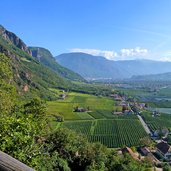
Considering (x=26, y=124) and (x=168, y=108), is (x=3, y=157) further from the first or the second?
(x=168, y=108)

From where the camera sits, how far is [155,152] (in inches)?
2140

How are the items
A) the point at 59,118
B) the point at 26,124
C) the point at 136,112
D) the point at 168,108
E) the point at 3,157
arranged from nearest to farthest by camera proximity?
→ the point at 3,157
the point at 26,124
the point at 59,118
the point at 136,112
the point at 168,108

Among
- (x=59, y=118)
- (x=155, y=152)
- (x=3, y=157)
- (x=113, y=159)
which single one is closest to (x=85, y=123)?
(x=59, y=118)

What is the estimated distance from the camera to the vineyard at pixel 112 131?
62.2 meters

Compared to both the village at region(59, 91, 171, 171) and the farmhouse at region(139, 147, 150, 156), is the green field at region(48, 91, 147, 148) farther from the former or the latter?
the farmhouse at region(139, 147, 150, 156)

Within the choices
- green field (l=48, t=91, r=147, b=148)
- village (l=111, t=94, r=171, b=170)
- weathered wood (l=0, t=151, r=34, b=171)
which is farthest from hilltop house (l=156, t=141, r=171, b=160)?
weathered wood (l=0, t=151, r=34, b=171)

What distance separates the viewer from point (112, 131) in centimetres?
7331

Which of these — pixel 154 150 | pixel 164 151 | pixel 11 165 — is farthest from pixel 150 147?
pixel 11 165

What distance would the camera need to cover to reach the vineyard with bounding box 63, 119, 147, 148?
6216 centimetres

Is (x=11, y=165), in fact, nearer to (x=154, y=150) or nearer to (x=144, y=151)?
(x=144, y=151)

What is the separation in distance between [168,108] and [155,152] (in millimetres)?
80182

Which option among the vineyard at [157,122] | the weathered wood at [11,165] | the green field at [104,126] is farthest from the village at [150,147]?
the weathered wood at [11,165]

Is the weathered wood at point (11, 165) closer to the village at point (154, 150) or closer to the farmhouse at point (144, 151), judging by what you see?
the village at point (154, 150)

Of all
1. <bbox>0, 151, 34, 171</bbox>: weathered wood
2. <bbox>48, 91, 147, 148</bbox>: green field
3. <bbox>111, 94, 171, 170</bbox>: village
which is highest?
<bbox>0, 151, 34, 171</bbox>: weathered wood
